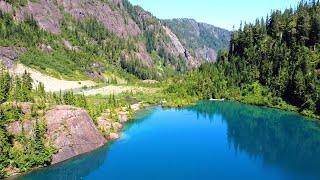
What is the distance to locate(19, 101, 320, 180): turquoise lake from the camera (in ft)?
268

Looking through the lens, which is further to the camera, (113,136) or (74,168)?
(113,136)

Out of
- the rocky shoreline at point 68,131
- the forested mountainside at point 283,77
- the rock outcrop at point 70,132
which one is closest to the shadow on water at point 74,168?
the rocky shoreline at point 68,131

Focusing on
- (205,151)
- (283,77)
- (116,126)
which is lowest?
(205,151)

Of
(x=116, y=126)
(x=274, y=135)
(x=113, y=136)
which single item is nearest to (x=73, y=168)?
(x=113, y=136)

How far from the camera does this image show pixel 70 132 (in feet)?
288

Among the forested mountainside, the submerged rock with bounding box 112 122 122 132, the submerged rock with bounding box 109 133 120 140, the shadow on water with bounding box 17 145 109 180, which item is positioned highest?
the forested mountainside

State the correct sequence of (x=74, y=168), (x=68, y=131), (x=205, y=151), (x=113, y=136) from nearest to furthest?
(x=74, y=168)
(x=68, y=131)
(x=205, y=151)
(x=113, y=136)

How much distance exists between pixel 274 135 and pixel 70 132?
65.8m

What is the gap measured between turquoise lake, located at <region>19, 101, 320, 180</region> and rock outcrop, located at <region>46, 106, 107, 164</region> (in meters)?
2.36

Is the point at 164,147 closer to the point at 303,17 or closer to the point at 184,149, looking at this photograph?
the point at 184,149

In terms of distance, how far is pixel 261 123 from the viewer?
135m

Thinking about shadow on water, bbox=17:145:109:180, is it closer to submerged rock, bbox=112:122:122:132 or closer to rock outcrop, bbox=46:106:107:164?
rock outcrop, bbox=46:106:107:164

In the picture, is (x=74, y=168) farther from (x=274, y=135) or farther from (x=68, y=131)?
(x=274, y=135)

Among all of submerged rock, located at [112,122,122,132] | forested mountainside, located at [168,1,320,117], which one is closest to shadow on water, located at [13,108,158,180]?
submerged rock, located at [112,122,122,132]
